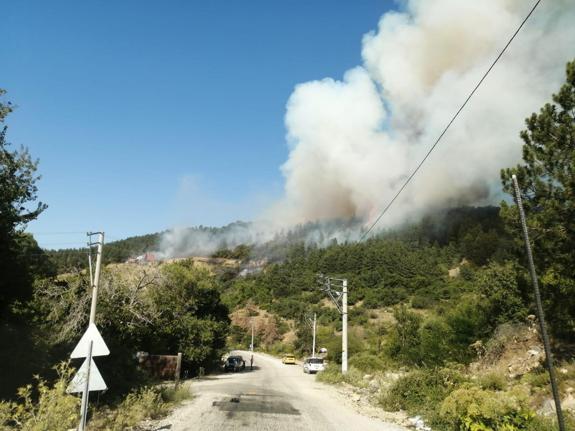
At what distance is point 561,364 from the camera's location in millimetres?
17328

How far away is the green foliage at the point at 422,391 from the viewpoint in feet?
51.9

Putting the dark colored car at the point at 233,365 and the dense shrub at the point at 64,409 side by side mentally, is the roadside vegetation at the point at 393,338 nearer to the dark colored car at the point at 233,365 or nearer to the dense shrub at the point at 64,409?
the dense shrub at the point at 64,409

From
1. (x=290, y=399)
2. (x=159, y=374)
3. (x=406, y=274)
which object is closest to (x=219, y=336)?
(x=159, y=374)

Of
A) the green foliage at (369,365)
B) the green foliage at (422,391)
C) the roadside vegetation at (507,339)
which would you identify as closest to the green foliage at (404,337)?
the roadside vegetation at (507,339)

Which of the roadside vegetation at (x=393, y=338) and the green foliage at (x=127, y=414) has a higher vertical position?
the roadside vegetation at (x=393, y=338)

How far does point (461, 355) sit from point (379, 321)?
58.3m

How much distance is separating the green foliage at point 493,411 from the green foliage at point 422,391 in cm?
393

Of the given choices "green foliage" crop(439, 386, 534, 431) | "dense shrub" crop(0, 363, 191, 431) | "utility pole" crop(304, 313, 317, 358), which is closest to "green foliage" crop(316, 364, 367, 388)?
"dense shrub" crop(0, 363, 191, 431)

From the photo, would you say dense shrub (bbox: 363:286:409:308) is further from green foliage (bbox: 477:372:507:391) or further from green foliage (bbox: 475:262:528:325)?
green foliage (bbox: 477:372:507:391)

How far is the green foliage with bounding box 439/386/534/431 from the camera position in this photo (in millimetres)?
10523

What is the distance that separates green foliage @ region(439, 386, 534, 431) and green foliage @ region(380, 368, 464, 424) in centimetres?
393

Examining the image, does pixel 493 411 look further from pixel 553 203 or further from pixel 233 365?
pixel 233 365

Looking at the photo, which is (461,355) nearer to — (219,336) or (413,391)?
(413,391)

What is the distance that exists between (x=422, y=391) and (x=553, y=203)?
8641 mm
